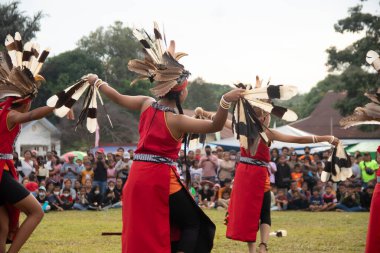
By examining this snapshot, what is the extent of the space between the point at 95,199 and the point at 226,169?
12.6ft

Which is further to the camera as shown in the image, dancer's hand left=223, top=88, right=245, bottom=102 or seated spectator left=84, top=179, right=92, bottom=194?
seated spectator left=84, top=179, right=92, bottom=194

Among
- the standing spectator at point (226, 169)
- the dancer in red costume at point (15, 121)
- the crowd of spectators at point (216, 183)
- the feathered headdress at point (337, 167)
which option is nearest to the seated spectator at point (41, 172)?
the crowd of spectators at point (216, 183)

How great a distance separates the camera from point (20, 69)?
751 centimetres

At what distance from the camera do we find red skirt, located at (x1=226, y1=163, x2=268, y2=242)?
8969mm

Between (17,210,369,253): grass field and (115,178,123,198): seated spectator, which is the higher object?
(115,178,123,198): seated spectator

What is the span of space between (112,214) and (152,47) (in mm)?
11425

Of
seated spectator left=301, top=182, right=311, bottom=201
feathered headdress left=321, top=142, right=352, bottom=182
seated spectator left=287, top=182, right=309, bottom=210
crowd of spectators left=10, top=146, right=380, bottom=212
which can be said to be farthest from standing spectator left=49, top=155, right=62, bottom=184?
feathered headdress left=321, top=142, right=352, bottom=182

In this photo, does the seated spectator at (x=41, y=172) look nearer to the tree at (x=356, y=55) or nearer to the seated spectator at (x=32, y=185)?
the seated spectator at (x=32, y=185)

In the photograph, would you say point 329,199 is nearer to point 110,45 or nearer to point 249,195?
point 249,195

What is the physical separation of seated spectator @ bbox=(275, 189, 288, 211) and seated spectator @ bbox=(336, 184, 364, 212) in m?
1.59

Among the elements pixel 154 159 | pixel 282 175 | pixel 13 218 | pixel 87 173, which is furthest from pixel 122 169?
pixel 154 159

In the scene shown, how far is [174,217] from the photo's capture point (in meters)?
6.09

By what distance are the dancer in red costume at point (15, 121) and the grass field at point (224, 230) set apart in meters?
2.22

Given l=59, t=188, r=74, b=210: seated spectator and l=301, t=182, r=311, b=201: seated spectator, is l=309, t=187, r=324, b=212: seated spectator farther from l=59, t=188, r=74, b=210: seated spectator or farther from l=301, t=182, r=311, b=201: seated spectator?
l=59, t=188, r=74, b=210: seated spectator
